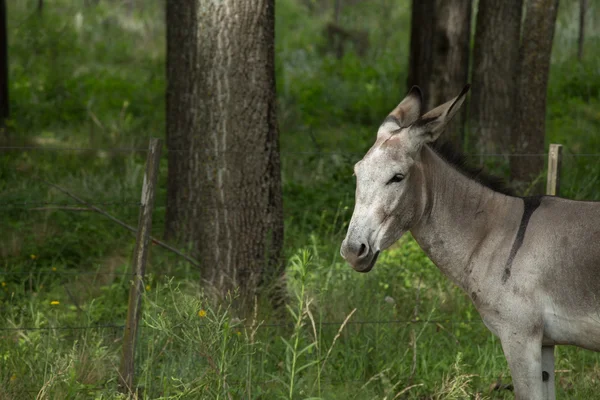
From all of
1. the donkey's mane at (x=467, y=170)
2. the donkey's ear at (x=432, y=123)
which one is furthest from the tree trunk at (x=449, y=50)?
the donkey's ear at (x=432, y=123)

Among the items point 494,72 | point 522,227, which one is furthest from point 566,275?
point 494,72

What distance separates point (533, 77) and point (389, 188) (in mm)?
5018

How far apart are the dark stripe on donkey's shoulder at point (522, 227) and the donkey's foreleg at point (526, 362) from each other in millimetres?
321

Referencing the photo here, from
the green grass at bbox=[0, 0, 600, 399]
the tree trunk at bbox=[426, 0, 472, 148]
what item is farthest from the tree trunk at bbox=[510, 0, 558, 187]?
the tree trunk at bbox=[426, 0, 472, 148]

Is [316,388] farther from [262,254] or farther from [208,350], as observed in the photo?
[262,254]

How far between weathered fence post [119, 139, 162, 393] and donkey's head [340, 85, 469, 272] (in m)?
1.64

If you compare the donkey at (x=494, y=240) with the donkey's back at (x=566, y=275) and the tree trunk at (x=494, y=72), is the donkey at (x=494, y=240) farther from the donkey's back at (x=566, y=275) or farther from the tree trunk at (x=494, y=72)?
the tree trunk at (x=494, y=72)

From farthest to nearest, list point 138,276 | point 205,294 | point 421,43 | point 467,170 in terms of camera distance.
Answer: point 421,43 < point 205,294 < point 138,276 < point 467,170

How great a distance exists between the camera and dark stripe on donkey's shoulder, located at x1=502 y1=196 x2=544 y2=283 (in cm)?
464

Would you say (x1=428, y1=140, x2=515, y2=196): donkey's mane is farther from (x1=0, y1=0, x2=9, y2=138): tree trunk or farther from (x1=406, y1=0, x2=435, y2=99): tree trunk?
(x1=0, y1=0, x2=9, y2=138): tree trunk

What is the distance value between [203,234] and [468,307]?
7.22 feet

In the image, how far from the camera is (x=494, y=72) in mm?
10680

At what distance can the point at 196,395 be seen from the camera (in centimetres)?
471

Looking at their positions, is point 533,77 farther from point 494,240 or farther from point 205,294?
point 494,240
